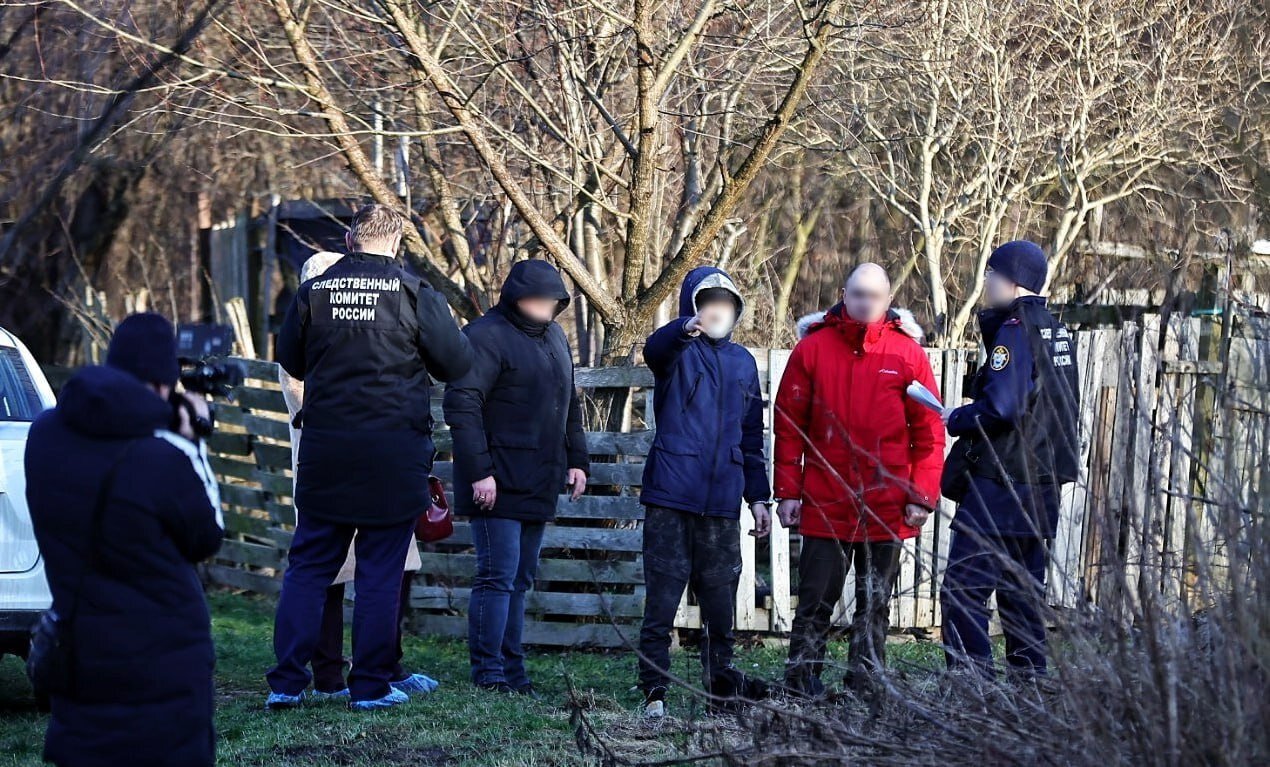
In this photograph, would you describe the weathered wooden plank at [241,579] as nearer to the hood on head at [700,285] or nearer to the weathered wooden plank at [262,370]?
the weathered wooden plank at [262,370]

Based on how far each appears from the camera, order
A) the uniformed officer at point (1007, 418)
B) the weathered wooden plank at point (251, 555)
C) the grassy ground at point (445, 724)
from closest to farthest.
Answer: the grassy ground at point (445, 724), the uniformed officer at point (1007, 418), the weathered wooden plank at point (251, 555)

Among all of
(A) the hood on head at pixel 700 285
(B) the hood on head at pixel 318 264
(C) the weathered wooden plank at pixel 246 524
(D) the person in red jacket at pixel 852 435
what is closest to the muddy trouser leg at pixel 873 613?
(D) the person in red jacket at pixel 852 435

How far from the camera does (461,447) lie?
20.4ft

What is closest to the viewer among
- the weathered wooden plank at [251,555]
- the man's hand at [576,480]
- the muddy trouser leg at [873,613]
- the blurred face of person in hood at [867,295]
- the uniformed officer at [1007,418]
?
the muddy trouser leg at [873,613]

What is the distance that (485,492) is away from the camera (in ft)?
20.2

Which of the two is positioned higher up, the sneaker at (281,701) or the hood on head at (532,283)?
the hood on head at (532,283)

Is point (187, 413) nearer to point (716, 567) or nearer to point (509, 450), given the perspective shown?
point (509, 450)

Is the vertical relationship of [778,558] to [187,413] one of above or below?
below

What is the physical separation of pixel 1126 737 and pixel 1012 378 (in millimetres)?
2276

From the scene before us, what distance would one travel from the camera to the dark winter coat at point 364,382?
565 centimetres

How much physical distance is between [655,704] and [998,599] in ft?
5.66

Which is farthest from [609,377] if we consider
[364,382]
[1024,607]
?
[1024,607]

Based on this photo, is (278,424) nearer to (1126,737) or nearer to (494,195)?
(494,195)

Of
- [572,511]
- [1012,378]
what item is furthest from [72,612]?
[572,511]
